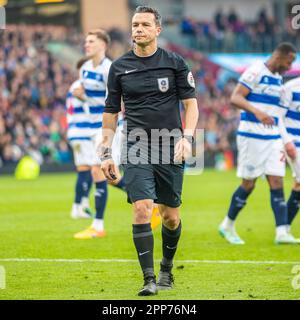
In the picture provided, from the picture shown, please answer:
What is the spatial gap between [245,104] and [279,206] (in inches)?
55.1

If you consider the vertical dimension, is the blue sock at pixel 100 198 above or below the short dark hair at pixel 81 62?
→ below

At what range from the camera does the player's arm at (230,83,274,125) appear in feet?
37.0

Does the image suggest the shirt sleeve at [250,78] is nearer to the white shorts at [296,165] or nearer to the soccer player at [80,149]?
the white shorts at [296,165]

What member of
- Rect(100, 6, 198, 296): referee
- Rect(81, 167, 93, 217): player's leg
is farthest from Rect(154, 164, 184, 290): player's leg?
Rect(81, 167, 93, 217): player's leg

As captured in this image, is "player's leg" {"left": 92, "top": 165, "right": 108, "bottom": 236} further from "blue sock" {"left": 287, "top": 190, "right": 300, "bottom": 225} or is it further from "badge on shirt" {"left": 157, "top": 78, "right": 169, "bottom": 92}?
"badge on shirt" {"left": 157, "top": 78, "right": 169, "bottom": 92}

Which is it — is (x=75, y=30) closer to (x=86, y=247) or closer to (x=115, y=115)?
(x=86, y=247)

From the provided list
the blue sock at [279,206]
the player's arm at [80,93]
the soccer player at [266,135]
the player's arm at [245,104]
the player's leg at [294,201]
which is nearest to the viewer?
the player's arm at [245,104]

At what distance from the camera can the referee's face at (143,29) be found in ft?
27.3

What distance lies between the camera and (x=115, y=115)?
342 inches

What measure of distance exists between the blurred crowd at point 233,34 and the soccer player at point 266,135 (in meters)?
28.9

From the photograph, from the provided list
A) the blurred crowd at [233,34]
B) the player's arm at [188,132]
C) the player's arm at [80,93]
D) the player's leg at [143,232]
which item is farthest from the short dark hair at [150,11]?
the blurred crowd at [233,34]

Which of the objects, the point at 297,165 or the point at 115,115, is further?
the point at 297,165
